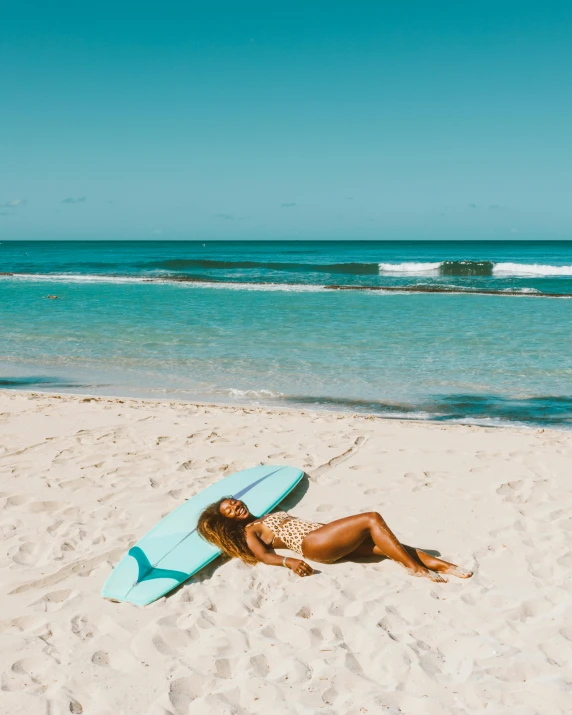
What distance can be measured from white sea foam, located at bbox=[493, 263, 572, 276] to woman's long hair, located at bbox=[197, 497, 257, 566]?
3705cm

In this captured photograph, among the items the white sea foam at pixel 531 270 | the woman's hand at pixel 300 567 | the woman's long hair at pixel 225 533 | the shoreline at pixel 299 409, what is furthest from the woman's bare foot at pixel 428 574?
the white sea foam at pixel 531 270

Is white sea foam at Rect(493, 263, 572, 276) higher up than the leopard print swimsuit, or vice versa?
white sea foam at Rect(493, 263, 572, 276)

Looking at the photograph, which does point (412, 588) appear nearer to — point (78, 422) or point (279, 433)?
point (279, 433)

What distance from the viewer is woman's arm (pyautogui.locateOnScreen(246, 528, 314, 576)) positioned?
4465mm

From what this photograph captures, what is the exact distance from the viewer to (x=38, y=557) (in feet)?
15.4

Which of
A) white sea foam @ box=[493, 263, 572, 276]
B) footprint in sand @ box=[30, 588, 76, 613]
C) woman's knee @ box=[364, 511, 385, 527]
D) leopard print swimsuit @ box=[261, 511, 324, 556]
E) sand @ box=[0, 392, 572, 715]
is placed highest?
white sea foam @ box=[493, 263, 572, 276]

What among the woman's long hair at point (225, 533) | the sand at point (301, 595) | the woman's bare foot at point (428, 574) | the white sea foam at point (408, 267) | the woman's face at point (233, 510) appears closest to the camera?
the sand at point (301, 595)

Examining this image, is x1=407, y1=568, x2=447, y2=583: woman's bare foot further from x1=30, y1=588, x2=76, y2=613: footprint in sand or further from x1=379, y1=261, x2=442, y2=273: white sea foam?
x1=379, y1=261, x2=442, y2=273: white sea foam

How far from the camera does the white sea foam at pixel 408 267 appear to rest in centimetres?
4254

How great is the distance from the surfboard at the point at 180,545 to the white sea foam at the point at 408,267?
37.1 metres

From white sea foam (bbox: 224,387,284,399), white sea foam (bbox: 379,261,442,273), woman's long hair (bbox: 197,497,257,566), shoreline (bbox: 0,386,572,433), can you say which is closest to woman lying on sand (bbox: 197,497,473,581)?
woman's long hair (bbox: 197,497,257,566)

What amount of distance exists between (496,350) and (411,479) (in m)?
8.23

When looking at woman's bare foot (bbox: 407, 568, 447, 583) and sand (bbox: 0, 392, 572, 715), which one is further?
woman's bare foot (bbox: 407, 568, 447, 583)

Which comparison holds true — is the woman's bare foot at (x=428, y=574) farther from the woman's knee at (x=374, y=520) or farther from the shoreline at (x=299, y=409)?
the shoreline at (x=299, y=409)
